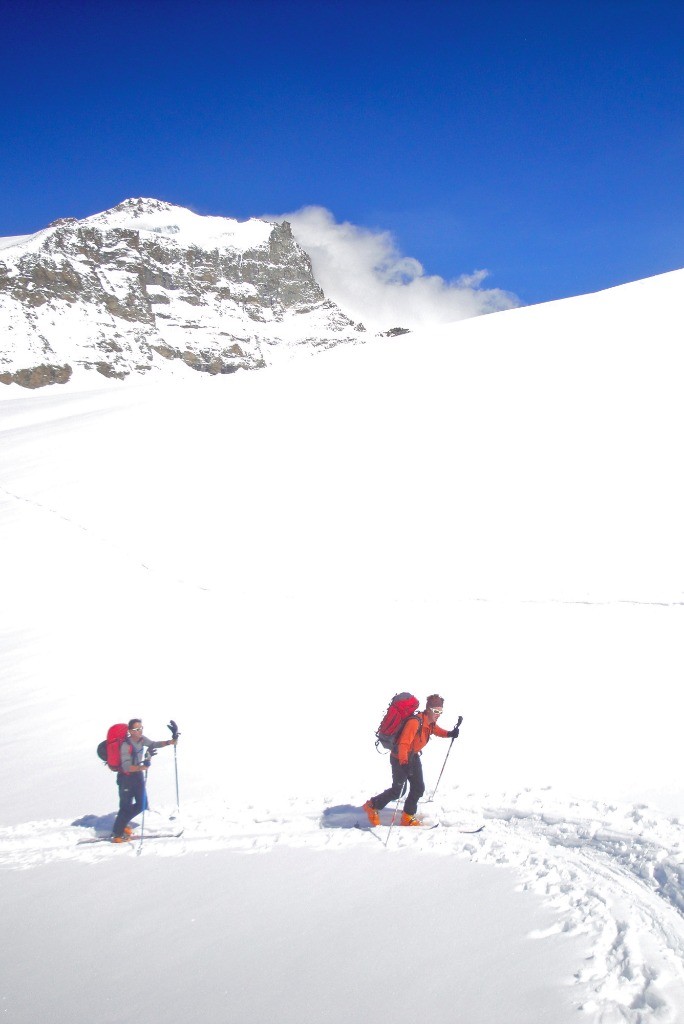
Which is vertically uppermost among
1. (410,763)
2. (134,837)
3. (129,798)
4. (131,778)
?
(410,763)

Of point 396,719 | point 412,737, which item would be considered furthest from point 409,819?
point 396,719

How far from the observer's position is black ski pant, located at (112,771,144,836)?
7051 mm

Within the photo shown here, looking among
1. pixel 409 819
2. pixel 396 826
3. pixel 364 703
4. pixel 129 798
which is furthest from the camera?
pixel 364 703

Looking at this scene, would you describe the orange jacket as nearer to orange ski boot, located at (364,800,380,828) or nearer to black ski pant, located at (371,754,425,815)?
black ski pant, located at (371,754,425,815)

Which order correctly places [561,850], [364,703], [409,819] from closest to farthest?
[561,850] → [409,819] → [364,703]

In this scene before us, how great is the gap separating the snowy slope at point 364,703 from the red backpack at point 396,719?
791 mm

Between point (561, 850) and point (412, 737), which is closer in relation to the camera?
point (561, 850)

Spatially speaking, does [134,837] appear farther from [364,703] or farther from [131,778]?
[364,703]

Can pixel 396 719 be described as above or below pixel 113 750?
above

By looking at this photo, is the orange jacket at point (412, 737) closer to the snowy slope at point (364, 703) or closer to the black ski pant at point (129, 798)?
the snowy slope at point (364, 703)

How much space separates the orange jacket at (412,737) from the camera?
20.7 feet

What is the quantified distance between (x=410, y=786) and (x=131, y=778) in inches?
110

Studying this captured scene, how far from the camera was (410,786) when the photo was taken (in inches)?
256

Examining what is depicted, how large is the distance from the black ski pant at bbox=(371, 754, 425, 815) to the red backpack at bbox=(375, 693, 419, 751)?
0.20m
